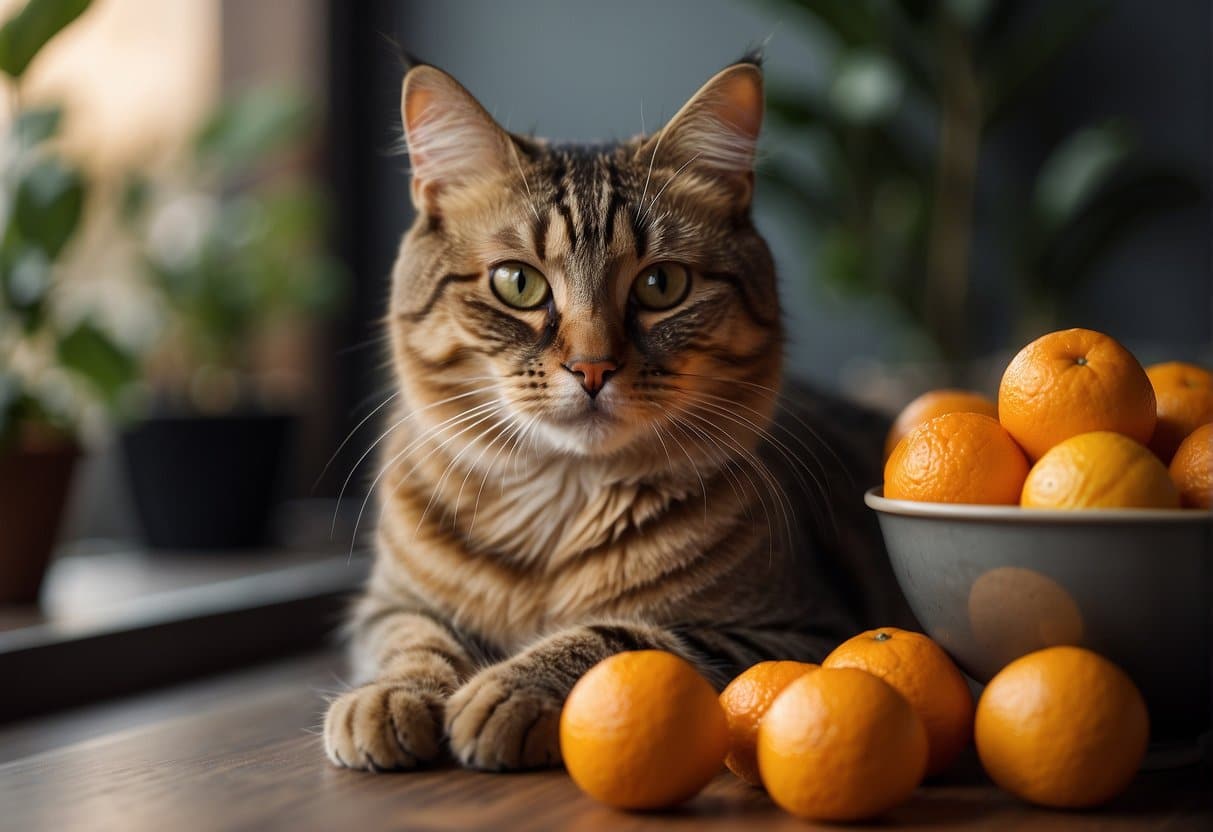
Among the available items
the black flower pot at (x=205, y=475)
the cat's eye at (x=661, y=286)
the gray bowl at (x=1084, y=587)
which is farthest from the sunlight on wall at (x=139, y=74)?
the gray bowl at (x=1084, y=587)

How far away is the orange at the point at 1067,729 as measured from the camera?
2.72 feet

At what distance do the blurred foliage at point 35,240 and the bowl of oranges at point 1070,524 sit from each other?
1.26 metres

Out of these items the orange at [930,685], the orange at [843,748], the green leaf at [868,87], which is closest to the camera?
the orange at [843,748]

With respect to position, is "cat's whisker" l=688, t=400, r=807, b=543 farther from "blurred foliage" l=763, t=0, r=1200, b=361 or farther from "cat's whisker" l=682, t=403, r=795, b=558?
"blurred foliage" l=763, t=0, r=1200, b=361

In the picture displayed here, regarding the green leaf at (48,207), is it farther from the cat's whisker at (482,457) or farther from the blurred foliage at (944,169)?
the blurred foliage at (944,169)

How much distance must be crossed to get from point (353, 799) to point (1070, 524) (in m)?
0.60

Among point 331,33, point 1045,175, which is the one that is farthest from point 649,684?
point 331,33

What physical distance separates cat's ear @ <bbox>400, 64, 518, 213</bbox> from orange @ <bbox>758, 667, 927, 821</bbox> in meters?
0.69

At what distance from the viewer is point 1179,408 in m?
1.02

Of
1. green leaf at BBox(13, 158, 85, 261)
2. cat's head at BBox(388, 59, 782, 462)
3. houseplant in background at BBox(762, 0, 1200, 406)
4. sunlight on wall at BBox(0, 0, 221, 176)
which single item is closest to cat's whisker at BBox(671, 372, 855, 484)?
cat's head at BBox(388, 59, 782, 462)

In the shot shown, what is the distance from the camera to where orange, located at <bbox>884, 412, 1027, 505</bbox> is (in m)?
0.93

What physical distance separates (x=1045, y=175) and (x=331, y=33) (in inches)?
80.9

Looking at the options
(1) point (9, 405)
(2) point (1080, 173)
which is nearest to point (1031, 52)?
(2) point (1080, 173)

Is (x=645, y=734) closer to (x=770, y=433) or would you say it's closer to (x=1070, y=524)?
(x=1070, y=524)
